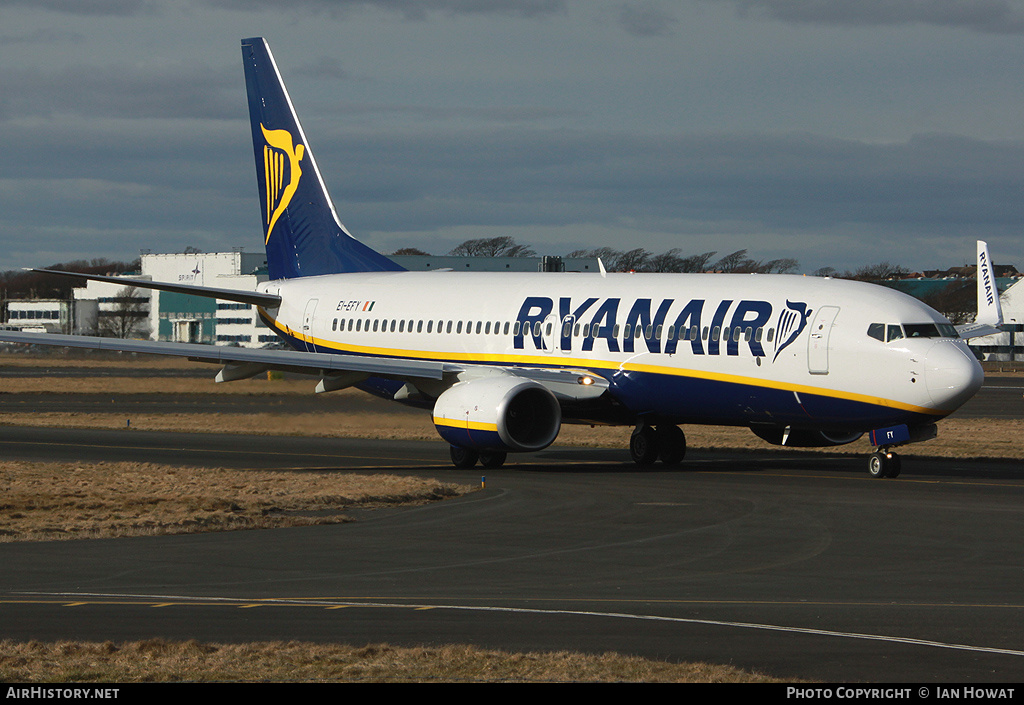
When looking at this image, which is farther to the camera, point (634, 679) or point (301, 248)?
point (301, 248)

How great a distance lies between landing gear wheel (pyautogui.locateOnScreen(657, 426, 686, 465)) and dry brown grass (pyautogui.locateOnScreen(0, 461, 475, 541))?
7.43 m

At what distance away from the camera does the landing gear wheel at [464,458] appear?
3250 cm

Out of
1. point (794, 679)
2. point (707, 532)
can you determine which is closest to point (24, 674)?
point (794, 679)

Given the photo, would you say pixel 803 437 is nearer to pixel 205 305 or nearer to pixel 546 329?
pixel 546 329

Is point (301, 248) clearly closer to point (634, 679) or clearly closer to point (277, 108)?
point (277, 108)

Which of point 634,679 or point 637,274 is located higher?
point 637,274

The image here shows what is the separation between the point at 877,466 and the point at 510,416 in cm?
796

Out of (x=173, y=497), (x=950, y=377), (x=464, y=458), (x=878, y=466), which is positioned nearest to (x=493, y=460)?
(x=464, y=458)

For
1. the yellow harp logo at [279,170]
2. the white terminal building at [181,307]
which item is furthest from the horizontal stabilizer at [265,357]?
the white terminal building at [181,307]

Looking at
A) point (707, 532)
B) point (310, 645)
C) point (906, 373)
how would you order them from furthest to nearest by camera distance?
point (906, 373) < point (707, 532) < point (310, 645)

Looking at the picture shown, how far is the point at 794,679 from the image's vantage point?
10.8m

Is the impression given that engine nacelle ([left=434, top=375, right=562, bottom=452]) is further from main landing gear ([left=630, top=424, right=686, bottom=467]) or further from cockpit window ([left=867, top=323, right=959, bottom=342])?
cockpit window ([left=867, top=323, right=959, bottom=342])

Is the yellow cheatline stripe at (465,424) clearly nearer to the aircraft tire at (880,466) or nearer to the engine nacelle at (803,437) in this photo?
the engine nacelle at (803,437)

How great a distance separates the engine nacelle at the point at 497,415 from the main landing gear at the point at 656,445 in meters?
3.16
